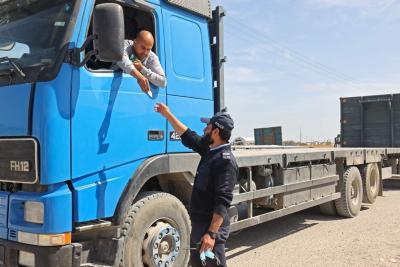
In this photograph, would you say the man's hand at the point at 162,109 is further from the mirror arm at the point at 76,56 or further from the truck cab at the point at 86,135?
the mirror arm at the point at 76,56

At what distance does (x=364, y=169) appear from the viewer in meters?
10.1

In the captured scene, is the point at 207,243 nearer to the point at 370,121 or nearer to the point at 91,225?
the point at 91,225

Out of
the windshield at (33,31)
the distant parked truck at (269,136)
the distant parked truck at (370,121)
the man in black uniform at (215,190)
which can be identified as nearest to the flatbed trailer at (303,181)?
the man in black uniform at (215,190)

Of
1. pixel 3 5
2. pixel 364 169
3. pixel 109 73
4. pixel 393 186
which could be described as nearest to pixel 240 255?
pixel 109 73

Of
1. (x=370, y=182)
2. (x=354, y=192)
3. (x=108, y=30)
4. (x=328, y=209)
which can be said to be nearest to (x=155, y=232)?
(x=108, y=30)

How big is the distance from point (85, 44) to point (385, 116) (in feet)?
41.2

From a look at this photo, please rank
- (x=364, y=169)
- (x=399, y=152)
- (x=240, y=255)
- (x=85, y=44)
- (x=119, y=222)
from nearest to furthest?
(x=85, y=44) → (x=119, y=222) → (x=240, y=255) → (x=364, y=169) → (x=399, y=152)

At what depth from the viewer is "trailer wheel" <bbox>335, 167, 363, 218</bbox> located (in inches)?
348

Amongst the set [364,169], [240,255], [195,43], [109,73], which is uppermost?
[195,43]

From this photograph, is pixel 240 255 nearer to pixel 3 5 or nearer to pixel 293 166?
pixel 293 166

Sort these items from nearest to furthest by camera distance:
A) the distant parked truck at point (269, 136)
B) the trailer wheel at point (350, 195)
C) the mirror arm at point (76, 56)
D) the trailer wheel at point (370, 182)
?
the mirror arm at point (76, 56), the trailer wheel at point (350, 195), the trailer wheel at point (370, 182), the distant parked truck at point (269, 136)

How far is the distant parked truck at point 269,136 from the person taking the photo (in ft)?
54.3

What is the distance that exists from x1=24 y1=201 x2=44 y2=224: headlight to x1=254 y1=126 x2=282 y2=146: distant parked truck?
1336 cm

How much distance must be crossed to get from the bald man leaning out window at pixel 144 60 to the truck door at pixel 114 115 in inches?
4.0
